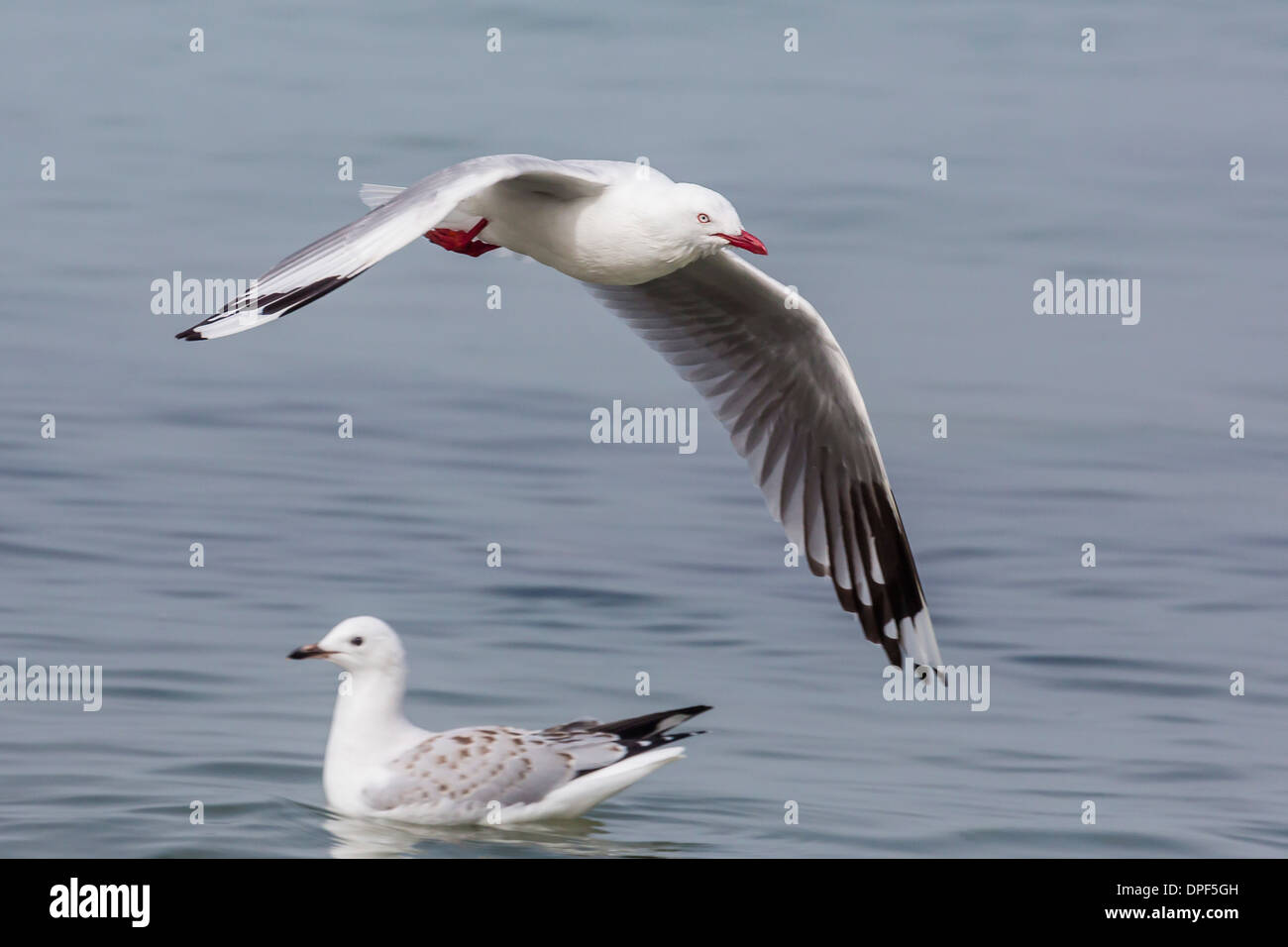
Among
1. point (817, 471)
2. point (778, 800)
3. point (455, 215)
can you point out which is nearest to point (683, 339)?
point (817, 471)

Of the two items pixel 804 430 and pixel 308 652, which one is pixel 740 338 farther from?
pixel 308 652

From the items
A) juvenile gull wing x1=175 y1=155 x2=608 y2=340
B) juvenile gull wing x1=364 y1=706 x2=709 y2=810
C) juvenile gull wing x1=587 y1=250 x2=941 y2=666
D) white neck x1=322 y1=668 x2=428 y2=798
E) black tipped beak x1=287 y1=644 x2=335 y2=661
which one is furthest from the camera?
juvenile gull wing x1=587 y1=250 x2=941 y2=666

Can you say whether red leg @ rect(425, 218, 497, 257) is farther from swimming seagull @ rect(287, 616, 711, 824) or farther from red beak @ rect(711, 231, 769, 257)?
swimming seagull @ rect(287, 616, 711, 824)

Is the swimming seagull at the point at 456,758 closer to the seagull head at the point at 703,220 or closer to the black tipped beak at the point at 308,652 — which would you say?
the black tipped beak at the point at 308,652

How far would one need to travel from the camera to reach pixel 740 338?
795cm

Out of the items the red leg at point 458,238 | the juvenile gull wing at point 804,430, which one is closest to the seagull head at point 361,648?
the red leg at point 458,238

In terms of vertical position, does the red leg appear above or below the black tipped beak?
above

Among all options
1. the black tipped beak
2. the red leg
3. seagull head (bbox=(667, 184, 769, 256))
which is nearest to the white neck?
the black tipped beak

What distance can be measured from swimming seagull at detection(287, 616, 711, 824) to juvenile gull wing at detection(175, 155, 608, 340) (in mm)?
1889

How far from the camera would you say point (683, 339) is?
26.2ft

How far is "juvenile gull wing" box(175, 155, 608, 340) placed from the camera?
5324 millimetres

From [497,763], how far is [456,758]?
134 mm

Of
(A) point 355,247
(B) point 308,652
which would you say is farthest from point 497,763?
(A) point 355,247

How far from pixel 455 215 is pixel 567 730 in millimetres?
1726
